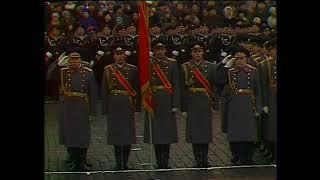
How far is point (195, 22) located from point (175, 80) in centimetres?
144

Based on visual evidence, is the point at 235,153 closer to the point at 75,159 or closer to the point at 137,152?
the point at 137,152

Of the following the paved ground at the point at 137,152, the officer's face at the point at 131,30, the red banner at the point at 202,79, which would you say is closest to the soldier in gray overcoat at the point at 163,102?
the paved ground at the point at 137,152

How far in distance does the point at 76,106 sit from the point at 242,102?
1.92 metres

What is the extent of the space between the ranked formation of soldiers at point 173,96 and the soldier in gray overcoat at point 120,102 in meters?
0.01

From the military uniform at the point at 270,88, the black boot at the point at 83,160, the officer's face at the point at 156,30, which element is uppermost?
the officer's face at the point at 156,30

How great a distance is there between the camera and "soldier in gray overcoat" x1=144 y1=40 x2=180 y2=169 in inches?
283

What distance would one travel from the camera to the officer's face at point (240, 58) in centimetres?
731

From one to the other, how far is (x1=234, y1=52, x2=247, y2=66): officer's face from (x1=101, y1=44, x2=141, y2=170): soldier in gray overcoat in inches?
46.6

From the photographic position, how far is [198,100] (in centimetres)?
730

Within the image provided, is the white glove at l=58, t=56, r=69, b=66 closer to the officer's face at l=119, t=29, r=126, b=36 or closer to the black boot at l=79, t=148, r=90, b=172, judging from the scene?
the officer's face at l=119, t=29, r=126, b=36

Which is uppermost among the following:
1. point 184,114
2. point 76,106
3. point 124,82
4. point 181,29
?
point 181,29

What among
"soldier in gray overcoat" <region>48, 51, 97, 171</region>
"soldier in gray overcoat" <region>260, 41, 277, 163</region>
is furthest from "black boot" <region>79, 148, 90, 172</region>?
"soldier in gray overcoat" <region>260, 41, 277, 163</region>

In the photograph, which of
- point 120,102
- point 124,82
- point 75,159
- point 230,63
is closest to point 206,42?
point 230,63

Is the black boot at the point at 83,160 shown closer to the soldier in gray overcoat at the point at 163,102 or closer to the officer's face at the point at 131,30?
the soldier in gray overcoat at the point at 163,102
